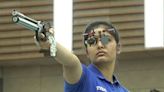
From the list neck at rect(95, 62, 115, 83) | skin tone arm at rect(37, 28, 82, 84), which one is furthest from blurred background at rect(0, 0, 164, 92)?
skin tone arm at rect(37, 28, 82, 84)

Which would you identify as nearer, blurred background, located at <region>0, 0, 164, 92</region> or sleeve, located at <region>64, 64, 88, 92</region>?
sleeve, located at <region>64, 64, 88, 92</region>

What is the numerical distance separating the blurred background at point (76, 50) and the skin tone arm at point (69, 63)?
6186 mm

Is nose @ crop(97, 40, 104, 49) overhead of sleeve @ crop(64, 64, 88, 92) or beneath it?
overhead

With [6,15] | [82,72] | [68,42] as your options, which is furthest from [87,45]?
[6,15]

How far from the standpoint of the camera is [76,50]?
9.12 meters

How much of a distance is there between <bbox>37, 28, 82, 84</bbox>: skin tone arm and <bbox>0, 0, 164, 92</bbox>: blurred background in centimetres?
619

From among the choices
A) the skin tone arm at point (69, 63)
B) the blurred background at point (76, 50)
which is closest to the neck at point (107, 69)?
the skin tone arm at point (69, 63)

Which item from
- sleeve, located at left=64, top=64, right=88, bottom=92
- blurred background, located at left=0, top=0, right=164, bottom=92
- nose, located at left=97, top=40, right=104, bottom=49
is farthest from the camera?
blurred background, located at left=0, top=0, right=164, bottom=92

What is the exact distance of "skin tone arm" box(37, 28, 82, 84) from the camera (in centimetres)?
229

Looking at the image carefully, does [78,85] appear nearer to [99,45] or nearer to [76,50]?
[99,45]

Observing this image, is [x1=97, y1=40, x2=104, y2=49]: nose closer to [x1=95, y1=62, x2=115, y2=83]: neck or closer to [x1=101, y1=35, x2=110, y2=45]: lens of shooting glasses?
[x1=101, y1=35, x2=110, y2=45]: lens of shooting glasses

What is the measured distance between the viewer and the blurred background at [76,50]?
9148 mm

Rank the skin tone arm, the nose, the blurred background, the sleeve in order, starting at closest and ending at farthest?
1. the skin tone arm
2. the sleeve
3. the nose
4. the blurred background

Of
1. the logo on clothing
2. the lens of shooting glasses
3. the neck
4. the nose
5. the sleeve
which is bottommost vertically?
the logo on clothing
